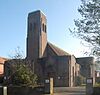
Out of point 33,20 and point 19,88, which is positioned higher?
point 33,20

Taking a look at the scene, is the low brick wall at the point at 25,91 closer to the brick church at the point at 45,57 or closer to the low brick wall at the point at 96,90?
the low brick wall at the point at 96,90

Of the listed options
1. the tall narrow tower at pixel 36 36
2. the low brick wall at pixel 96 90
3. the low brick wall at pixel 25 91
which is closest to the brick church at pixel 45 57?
the tall narrow tower at pixel 36 36

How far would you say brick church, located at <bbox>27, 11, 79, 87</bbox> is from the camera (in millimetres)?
66375

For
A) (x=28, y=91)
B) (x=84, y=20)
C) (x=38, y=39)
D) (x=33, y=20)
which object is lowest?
(x=28, y=91)

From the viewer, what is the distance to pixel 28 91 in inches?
1211

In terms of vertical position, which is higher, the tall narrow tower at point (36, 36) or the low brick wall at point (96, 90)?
the tall narrow tower at point (36, 36)

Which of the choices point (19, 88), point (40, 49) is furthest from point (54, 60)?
point (19, 88)

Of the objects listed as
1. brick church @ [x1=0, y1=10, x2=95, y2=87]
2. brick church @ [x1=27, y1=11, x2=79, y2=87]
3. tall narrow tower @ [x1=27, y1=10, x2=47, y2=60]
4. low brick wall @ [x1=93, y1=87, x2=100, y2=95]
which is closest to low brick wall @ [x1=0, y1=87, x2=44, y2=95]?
low brick wall @ [x1=93, y1=87, x2=100, y2=95]

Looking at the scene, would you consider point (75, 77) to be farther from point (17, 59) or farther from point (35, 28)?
point (17, 59)

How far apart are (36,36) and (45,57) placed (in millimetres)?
7044

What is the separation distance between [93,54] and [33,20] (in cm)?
5513

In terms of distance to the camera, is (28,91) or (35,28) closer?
(28,91)

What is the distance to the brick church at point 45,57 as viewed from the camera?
6638cm

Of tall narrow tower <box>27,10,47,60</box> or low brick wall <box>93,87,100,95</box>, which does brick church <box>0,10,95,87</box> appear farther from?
low brick wall <box>93,87,100,95</box>
